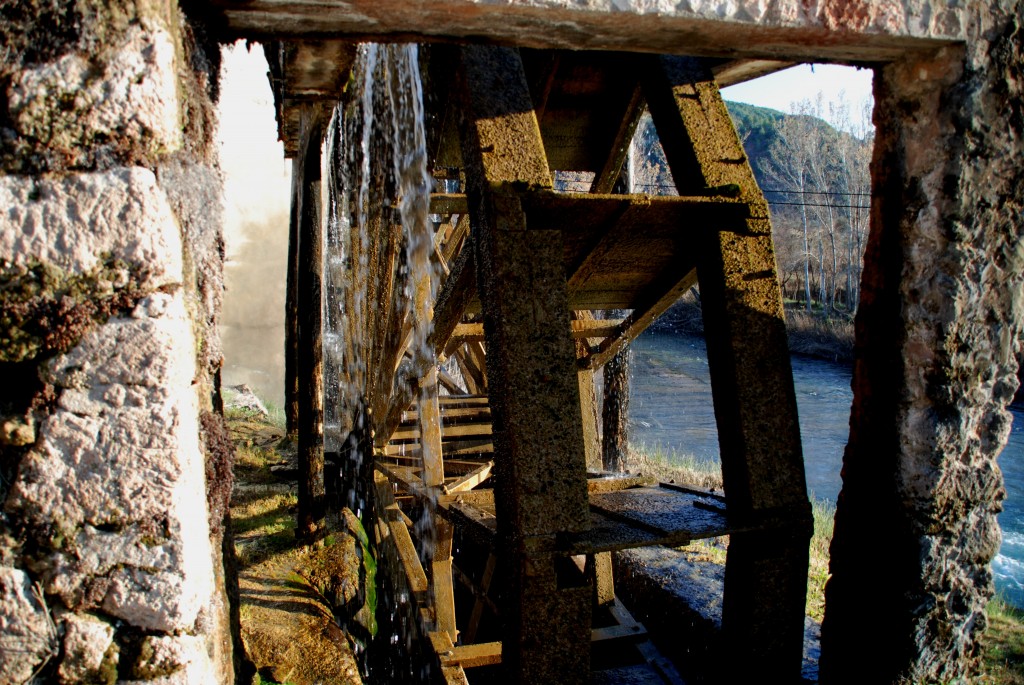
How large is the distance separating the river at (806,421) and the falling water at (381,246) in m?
6.03

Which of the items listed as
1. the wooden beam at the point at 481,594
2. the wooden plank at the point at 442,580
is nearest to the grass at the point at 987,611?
the wooden beam at the point at 481,594

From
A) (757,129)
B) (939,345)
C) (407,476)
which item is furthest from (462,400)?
(757,129)

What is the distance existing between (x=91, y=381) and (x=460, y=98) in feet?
6.64

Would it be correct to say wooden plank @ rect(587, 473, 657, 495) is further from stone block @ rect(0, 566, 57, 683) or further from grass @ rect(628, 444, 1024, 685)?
stone block @ rect(0, 566, 57, 683)

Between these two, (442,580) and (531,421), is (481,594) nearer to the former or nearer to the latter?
(442,580)

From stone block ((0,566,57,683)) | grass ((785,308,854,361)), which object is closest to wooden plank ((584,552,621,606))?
stone block ((0,566,57,683))

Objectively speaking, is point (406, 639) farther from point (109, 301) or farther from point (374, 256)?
point (109, 301)

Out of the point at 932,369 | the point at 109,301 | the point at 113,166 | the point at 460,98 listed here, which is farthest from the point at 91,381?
the point at 932,369

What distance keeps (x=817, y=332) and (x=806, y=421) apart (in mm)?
8810

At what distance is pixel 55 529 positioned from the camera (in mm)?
1448

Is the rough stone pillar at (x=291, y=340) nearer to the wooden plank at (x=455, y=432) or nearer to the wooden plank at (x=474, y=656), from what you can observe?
the wooden plank at (x=455, y=432)

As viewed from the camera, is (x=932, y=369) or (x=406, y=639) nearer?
(x=932, y=369)

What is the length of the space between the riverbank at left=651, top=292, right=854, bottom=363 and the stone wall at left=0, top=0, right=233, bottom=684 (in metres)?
20.2

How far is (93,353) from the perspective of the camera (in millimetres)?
1441
